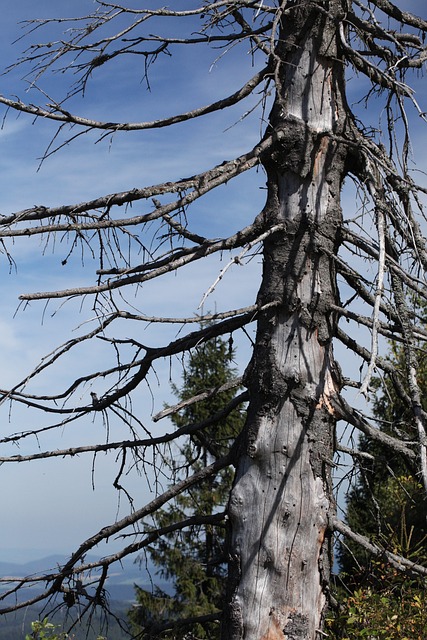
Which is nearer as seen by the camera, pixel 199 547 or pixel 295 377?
pixel 295 377

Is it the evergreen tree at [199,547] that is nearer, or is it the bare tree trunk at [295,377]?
the bare tree trunk at [295,377]

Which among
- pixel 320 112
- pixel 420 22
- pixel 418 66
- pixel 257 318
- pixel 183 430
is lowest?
pixel 183 430

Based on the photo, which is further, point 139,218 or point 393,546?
point 393,546

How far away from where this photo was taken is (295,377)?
17.5 ft

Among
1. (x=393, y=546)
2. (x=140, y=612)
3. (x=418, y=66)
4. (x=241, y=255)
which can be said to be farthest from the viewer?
(x=140, y=612)

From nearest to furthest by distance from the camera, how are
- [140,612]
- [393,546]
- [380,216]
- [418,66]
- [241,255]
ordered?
[241,255] < [380,216] < [393,546] < [418,66] < [140,612]

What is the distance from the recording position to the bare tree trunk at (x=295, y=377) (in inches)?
202

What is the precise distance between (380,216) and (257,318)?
1137 millimetres

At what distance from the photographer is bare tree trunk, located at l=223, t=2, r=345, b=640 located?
514 centimetres

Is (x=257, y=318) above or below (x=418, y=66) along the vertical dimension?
below

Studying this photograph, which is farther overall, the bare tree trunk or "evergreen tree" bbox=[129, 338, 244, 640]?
"evergreen tree" bbox=[129, 338, 244, 640]

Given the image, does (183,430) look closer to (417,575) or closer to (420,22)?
(417,575)

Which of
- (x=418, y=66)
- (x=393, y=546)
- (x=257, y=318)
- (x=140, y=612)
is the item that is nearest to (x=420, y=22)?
(x=418, y=66)

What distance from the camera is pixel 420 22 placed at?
21.9 feet
